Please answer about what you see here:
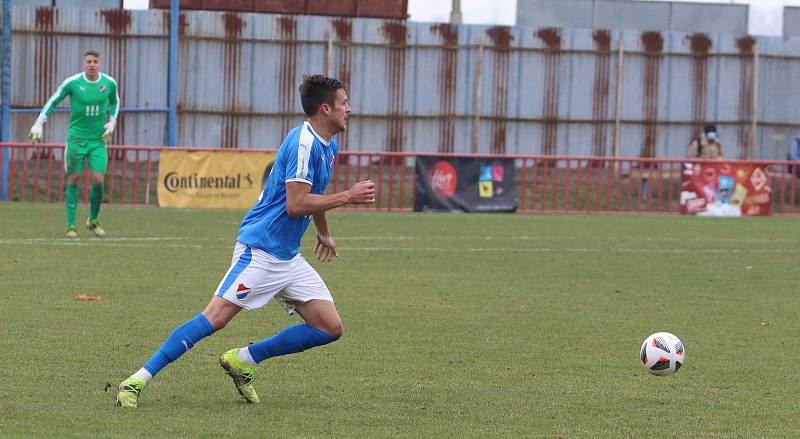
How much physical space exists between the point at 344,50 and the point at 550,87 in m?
4.88

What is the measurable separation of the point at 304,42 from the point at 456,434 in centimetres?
2554

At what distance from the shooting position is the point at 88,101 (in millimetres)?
15852

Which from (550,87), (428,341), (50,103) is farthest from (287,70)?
(428,341)

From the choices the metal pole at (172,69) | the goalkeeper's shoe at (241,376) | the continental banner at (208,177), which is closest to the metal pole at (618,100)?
the metal pole at (172,69)

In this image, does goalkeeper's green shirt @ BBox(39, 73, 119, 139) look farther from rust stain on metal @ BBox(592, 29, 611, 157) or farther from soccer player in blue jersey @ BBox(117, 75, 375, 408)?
rust stain on metal @ BBox(592, 29, 611, 157)

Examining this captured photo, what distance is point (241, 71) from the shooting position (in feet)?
101

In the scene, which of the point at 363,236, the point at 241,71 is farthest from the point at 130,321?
the point at 241,71

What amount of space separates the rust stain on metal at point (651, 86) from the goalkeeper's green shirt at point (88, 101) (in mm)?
18952

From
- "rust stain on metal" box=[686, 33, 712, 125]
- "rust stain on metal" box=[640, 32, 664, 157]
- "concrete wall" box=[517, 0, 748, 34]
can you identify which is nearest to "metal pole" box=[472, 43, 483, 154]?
"rust stain on metal" box=[640, 32, 664, 157]

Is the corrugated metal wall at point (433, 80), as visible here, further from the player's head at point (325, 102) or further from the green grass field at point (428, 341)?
the player's head at point (325, 102)

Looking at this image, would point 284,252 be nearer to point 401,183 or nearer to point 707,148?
point 401,183

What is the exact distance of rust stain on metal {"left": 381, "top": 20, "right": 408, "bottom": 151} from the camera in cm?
3138

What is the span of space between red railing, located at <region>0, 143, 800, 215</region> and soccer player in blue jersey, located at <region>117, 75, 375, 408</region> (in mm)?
16046

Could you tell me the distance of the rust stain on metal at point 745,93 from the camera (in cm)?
3291
